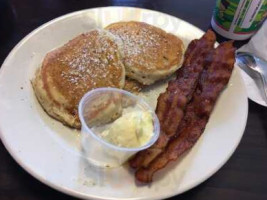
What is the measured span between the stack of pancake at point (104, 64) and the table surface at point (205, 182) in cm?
21

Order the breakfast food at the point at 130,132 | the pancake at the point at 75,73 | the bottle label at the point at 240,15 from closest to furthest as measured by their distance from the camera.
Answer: the breakfast food at the point at 130,132, the pancake at the point at 75,73, the bottle label at the point at 240,15

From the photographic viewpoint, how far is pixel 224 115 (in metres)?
1.07

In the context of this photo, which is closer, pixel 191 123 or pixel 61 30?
pixel 191 123

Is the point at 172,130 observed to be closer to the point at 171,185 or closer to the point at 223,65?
the point at 171,185

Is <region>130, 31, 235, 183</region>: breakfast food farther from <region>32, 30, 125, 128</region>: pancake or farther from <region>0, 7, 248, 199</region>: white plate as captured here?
<region>32, 30, 125, 128</region>: pancake

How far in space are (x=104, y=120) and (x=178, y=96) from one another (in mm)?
247

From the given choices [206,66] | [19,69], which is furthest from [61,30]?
[206,66]

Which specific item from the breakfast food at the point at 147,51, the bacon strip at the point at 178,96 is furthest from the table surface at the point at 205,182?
the breakfast food at the point at 147,51

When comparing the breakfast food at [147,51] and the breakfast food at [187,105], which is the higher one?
the breakfast food at [147,51]

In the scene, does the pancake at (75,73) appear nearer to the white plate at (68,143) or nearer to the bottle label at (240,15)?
the white plate at (68,143)

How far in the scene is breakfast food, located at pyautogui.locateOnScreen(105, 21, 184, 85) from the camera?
1.08 metres

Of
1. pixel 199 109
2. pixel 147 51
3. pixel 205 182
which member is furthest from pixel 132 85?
pixel 205 182

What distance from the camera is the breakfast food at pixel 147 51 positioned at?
1.08 metres

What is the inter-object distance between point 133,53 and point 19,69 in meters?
0.38
